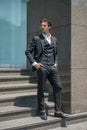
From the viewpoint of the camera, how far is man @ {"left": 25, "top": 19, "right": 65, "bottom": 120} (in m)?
6.70

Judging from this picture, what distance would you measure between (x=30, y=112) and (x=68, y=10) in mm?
2216

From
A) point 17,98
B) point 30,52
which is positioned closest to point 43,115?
point 17,98

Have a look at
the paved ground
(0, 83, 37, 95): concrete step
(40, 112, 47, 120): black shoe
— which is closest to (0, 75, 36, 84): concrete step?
(0, 83, 37, 95): concrete step

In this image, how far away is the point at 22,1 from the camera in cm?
910

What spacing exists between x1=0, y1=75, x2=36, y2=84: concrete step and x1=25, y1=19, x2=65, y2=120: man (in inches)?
45.5

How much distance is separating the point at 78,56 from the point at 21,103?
60.2 inches

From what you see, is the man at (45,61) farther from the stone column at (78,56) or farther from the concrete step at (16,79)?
the concrete step at (16,79)

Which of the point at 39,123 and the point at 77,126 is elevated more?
the point at 39,123

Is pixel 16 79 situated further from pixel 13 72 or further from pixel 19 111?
pixel 19 111

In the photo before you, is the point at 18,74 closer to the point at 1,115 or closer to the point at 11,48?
the point at 11,48

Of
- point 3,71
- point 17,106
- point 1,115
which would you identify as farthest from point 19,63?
point 1,115

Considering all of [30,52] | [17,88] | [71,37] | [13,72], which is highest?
[71,37]

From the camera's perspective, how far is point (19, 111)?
6668 mm

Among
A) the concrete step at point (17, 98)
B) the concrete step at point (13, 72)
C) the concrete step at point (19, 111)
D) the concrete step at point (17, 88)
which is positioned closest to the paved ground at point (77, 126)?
the concrete step at point (19, 111)
